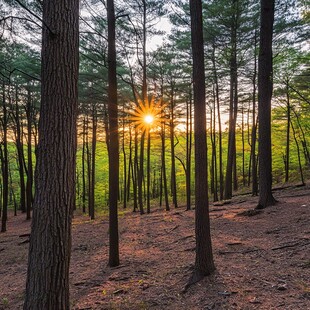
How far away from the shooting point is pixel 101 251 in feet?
27.6

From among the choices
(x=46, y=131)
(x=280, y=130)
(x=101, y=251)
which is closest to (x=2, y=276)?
(x=101, y=251)

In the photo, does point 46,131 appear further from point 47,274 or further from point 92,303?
point 92,303

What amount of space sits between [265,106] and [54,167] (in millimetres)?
7876

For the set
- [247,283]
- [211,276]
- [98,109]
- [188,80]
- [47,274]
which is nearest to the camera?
[47,274]

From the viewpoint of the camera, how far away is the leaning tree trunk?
263 centimetres

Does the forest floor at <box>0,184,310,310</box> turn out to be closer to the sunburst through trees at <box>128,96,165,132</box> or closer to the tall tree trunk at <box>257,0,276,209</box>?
the tall tree trunk at <box>257,0,276,209</box>

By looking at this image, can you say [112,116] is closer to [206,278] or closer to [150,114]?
[206,278]

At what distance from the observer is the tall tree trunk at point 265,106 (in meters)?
8.54

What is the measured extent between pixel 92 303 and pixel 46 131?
3508 mm

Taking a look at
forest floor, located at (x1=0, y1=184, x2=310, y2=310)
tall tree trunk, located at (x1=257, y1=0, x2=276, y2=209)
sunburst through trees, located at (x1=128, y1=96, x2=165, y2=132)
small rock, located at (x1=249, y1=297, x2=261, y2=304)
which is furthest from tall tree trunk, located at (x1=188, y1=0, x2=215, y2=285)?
sunburst through trees, located at (x1=128, y1=96, x2=165, y2=132)

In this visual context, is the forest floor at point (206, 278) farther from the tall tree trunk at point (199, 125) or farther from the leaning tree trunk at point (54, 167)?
the leaning tree trunk at point (54, 167)

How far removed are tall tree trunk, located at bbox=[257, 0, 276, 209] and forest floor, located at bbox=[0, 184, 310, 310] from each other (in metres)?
0.70

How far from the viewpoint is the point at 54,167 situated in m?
2.70

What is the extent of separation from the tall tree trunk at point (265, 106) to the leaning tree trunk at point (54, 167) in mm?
7288
